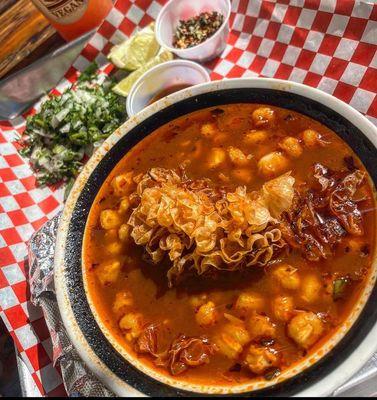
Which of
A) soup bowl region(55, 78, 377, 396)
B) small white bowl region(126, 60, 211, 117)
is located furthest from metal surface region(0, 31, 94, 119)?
soup bowl region(55, 78, 377, 396)

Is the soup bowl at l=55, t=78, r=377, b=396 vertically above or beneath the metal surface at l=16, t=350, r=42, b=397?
above

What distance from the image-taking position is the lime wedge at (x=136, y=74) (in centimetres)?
412

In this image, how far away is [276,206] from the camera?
2430 millimetres

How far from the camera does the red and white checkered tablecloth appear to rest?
10.6 ft

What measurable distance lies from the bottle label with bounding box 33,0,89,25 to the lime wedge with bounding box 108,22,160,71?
1.98 feet

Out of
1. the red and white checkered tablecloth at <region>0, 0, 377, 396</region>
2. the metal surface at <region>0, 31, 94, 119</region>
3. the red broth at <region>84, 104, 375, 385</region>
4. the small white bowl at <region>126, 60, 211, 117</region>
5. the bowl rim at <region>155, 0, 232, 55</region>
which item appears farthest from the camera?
the metal surface at <region>0, 31, 94, 119</region>

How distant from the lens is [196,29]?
4219 millimetres

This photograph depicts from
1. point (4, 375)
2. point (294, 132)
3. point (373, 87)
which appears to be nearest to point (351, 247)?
point (294, 132)

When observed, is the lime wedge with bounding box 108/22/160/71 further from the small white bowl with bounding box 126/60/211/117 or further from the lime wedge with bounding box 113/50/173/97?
the small white bowl with bounding box 126/60/211/117

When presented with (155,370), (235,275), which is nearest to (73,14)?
(235,275)

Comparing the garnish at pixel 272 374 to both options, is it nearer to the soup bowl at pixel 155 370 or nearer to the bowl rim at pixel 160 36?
the soup bowl at pixel 155 370

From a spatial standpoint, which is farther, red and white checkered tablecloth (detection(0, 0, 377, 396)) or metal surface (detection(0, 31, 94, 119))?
metal surface (detection(0, 31, 94, 119))

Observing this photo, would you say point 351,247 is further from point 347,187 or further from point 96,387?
point 96,387

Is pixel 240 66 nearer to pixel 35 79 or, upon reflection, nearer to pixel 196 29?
pixel 196 29
